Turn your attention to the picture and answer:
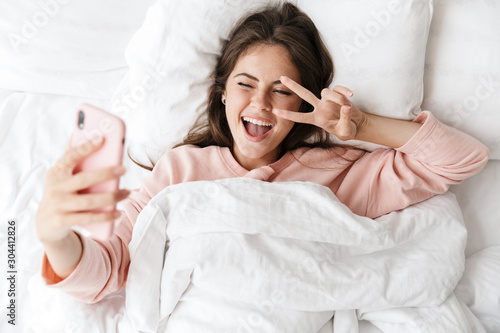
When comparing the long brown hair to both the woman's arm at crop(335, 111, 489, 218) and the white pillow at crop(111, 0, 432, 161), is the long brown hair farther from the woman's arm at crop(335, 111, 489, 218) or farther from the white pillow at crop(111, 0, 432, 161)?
the woman's arm at crop(335, 111, 489, 218)

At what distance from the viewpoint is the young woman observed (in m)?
1.05

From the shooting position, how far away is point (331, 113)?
1074mm

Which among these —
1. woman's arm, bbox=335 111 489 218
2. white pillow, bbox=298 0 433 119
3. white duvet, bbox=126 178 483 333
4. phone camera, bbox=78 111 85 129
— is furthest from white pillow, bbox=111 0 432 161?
phone camera, bbox=78 111 85 129

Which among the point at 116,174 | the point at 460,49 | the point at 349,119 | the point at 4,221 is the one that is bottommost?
the point at 4,221

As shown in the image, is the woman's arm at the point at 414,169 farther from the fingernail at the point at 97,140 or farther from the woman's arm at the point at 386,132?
the fingernail at the point at 97,140

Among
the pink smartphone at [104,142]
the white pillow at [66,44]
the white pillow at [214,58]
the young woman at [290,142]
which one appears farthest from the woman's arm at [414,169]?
the white pillow at [66,44]

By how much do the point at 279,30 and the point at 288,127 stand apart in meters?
0.27

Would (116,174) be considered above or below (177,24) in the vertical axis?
below

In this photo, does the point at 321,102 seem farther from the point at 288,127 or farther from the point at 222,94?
the point at 222,94

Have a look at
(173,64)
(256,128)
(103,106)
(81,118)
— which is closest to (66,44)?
(103,106)

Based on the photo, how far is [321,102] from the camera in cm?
106

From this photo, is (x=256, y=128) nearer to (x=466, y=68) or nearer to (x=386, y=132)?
(x=386, y=132)

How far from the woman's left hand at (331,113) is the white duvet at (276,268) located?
6.3 inches

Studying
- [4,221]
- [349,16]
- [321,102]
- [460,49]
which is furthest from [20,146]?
[460,49]
